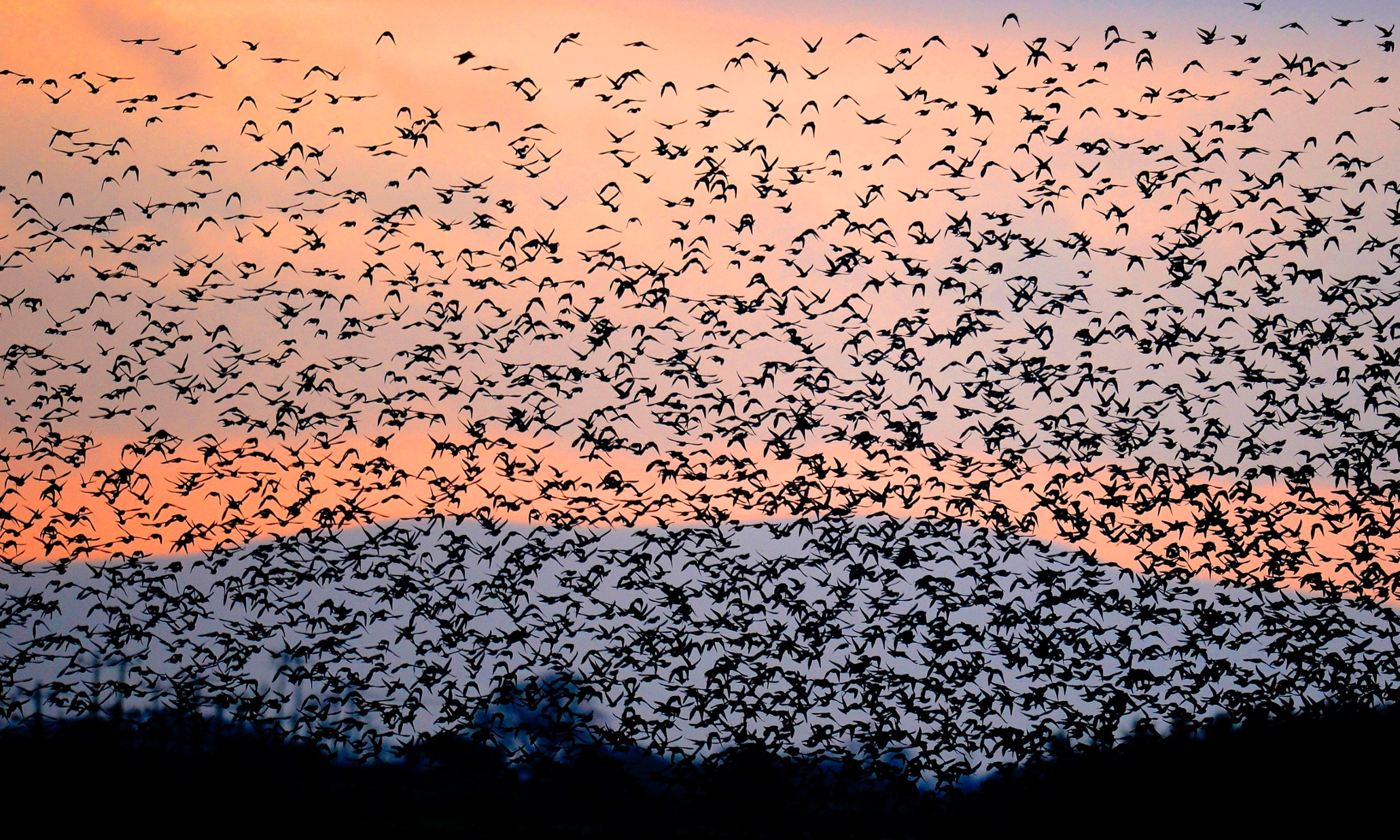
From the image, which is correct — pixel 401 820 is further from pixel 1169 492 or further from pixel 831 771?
pixel 1169 492

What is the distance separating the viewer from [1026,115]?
868 inches

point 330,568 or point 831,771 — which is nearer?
point 831,771

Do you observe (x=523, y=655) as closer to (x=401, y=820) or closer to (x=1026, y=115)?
(x=401, y=820)

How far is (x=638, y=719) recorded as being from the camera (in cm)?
2164

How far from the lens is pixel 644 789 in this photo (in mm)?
23344

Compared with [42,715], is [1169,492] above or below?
above

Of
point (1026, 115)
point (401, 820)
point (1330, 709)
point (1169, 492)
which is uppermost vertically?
point (1026, 115)

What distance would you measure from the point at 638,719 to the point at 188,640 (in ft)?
26.9

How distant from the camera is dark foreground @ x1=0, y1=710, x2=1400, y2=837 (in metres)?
20.9

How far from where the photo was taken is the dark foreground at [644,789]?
20906 millimetres

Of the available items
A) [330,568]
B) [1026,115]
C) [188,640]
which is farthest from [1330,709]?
[188,640]

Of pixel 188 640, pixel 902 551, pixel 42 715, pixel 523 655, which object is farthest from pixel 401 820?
pixel 902 551

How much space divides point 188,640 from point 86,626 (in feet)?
6.66

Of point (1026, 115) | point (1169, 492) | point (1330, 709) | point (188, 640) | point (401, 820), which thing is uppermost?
point (1026, 115)
